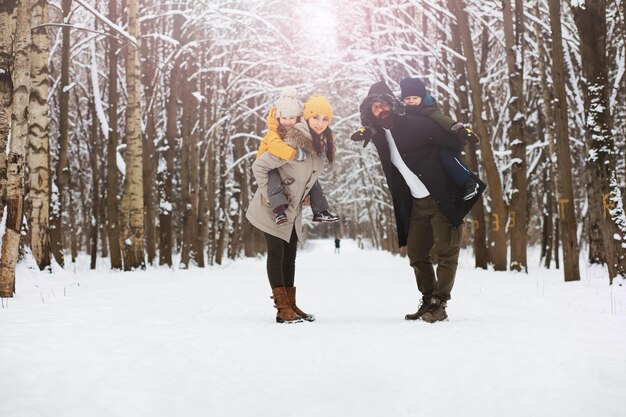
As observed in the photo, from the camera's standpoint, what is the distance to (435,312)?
14.3 ft

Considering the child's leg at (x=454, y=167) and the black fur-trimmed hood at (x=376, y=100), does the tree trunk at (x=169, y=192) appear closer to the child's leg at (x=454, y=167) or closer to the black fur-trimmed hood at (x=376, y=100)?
the black fur-trimmed hood at (x=376, y=100)

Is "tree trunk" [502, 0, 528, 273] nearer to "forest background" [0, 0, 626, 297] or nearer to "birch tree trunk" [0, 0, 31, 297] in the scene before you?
"forest background" [0, 0, 626, 297]

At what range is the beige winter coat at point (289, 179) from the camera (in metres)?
4.48

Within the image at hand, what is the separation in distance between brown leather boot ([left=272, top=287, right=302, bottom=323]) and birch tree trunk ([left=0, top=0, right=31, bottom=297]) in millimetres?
2440

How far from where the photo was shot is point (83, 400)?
2250mm

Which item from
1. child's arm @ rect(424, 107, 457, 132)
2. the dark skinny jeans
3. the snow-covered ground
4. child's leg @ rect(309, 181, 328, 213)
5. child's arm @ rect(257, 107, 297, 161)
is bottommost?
the snow-covered ground

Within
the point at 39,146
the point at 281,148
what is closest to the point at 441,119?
the point at 281,148

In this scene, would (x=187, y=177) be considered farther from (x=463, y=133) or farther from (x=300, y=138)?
(x=463, y=133)

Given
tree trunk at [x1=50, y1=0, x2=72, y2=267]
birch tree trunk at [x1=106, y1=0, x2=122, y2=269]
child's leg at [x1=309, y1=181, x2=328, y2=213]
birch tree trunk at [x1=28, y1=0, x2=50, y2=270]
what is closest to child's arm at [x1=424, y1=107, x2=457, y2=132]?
child's leg at [x1=309, y1=181, x2=328, y2=213]

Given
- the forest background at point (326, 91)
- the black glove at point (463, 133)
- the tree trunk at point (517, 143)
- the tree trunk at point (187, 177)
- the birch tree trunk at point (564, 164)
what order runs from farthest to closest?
the tree trunk at point (187, 177) < the tree trunk at point (517, 143) < the birch tree trunk at point (564, 164) < the forest background at point (326, 91) < the black glove at point (463, 133)

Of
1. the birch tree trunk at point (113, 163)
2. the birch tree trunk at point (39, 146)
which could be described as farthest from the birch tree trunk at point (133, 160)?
the birch tree trunk at point (39, 146)

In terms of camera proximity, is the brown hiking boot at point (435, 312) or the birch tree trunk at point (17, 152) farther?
the birch tree trunk at point (17, 152)

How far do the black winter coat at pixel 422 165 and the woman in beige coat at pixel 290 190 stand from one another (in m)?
0.50

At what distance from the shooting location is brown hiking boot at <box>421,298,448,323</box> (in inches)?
169
